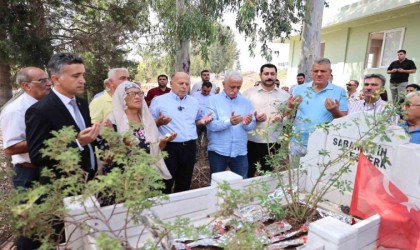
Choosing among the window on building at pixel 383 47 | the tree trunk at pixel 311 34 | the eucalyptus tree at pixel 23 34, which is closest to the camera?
the eucalyptus tree at pixel 23 34

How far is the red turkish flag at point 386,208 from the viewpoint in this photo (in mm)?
1967

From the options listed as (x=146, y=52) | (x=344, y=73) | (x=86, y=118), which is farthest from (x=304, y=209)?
(x=344, y=73)

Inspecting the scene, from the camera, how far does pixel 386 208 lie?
6.69 ft

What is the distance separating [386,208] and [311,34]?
216 inches

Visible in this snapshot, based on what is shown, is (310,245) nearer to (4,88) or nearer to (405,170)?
(405,170)

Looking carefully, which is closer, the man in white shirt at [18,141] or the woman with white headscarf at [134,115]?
the man in white shirt at [18,141]

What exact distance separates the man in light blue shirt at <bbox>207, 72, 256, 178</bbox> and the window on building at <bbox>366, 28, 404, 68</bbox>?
7283 millimetres

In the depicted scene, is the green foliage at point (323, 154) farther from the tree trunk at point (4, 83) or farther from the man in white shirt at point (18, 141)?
the tree trunk at point (4, 83)

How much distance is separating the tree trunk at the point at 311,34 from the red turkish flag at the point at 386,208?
511 cm

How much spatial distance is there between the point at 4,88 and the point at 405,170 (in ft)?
21.8

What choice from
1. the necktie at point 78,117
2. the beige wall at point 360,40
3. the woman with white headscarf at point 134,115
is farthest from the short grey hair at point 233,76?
the beige wall at point 360,40

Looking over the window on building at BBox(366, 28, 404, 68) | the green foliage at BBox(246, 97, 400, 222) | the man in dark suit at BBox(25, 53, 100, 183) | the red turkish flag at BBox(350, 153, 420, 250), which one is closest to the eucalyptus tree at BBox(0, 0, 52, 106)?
the man in dark suit at BBox(25, 53, 100, 183)

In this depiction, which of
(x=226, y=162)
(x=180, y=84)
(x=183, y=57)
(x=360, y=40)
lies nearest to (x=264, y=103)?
(x=226, y=162)

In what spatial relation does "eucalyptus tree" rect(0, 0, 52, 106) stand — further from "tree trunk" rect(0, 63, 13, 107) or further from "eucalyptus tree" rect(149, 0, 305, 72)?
"eucalyptus tree" rect(149, 0, 305, 72)
